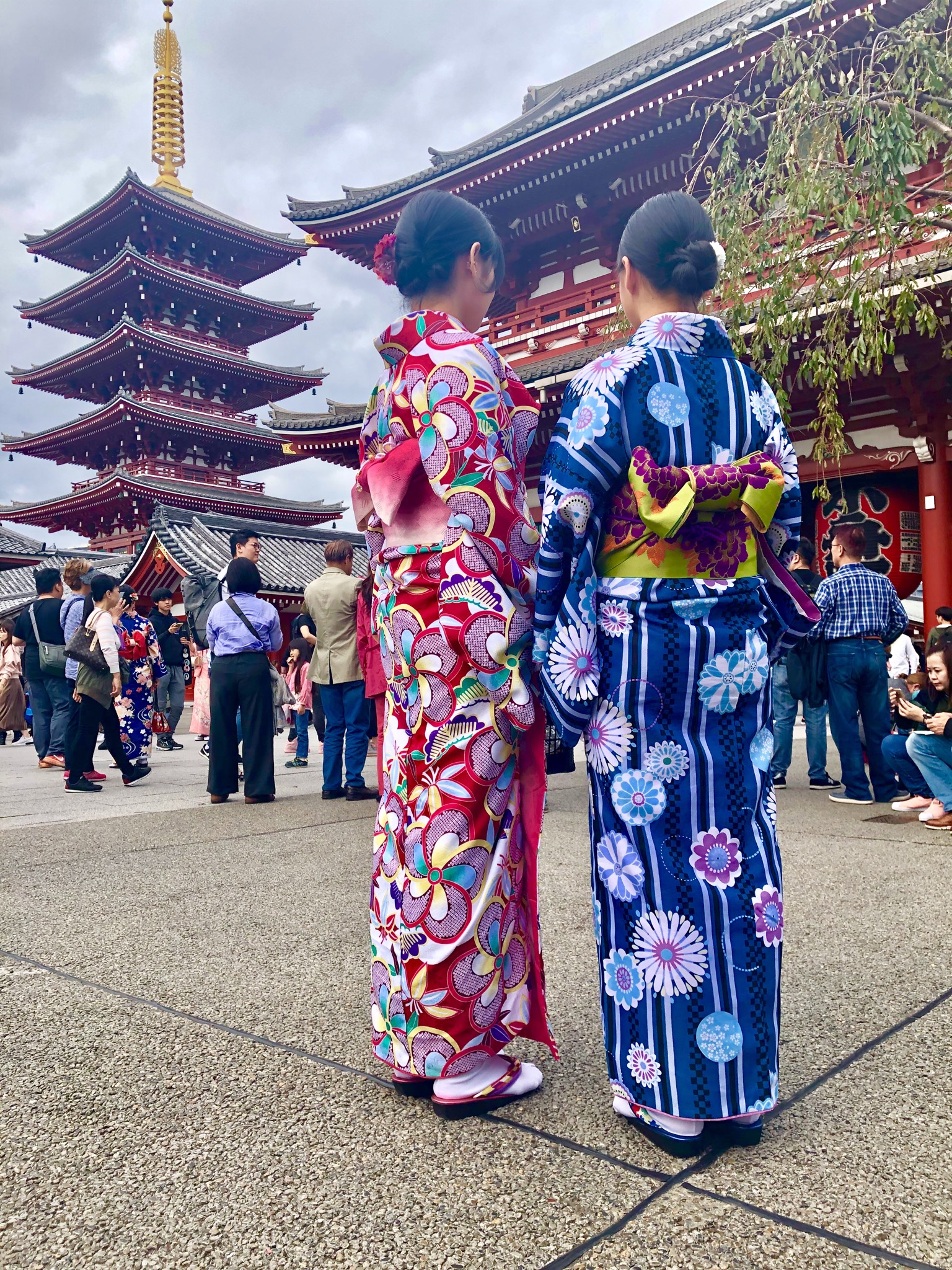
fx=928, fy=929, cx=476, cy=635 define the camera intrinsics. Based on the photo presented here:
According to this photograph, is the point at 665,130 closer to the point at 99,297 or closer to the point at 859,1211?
the point at 859,1211

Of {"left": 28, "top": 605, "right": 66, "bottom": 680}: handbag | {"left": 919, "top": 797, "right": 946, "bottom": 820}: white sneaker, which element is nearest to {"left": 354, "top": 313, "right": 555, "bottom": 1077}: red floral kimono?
{"left": 919, "top": 797, "right": 946, "bottom": 820}: white sneaker

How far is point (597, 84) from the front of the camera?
1323cm

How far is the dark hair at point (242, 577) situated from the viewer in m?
5.52

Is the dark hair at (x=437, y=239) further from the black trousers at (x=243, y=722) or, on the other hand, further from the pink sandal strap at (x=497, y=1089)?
the black trousers at (x=243, y=722)

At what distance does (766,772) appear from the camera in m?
1.62

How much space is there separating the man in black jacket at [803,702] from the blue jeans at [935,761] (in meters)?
1.09

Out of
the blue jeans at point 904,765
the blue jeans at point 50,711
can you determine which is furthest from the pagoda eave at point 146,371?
the blue jeans at point 904,765

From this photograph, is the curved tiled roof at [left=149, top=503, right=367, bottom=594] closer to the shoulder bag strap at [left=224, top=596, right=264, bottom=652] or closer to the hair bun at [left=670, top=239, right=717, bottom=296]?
the shoulder bag strap at [left=224, top=596, right=264, bottom=652]

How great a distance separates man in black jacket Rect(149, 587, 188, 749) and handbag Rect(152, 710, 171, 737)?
0.04 meters

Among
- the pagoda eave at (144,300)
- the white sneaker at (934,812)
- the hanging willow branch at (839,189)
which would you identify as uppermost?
the pagoda eave at (144,300)

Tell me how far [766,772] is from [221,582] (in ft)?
15.4

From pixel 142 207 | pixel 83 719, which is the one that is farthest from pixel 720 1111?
pixel 142 207

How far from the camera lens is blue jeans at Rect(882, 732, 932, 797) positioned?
491 centimetres

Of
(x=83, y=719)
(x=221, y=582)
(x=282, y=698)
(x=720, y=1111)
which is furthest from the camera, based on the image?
(x=282, y=698)
